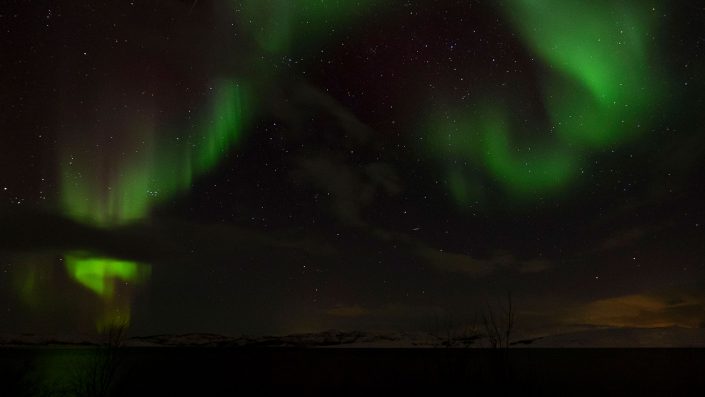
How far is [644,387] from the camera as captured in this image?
4891 centimetres

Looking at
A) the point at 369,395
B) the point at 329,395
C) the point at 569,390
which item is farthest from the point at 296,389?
the point at 569,390

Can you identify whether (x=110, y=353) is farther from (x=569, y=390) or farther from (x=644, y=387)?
(x=644, y=387)

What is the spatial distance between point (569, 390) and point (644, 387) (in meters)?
10.2

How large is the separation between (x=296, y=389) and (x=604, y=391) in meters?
25.7

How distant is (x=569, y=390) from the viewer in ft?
143

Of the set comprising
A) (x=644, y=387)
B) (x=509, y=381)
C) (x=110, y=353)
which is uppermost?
(x=110, y=353)

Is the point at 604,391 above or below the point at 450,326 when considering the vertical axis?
below

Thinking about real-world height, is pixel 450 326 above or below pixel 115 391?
above

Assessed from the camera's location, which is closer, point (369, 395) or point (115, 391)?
point (115, 391)

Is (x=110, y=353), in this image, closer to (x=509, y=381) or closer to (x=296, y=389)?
(x=509, y=381)

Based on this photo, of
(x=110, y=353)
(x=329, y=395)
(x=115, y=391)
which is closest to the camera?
(x=110, y=353)

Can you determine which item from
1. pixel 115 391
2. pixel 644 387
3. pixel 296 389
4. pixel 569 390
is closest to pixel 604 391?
pixel 569 390

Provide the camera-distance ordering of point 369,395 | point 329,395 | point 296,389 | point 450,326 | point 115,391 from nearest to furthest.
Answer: point 450,326
point 115,391
point 369,395
point 329,395
point 296,389

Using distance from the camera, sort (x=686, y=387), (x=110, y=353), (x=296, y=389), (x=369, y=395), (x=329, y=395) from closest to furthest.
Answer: (x=110, y=353), (x=369, y=395), (x=329, y=395), (x=686, y=387), (x=296, y=389)
